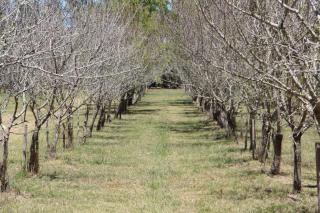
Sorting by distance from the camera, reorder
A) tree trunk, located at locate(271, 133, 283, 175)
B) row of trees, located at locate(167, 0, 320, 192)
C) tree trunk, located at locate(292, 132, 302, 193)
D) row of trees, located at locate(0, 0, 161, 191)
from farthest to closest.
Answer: tree trunk, located at locate(271, 133, 283, 175)
tree trunk, located at locate(292, 132, 302, 193)
row of trees, located at locate(0, 0, 161, 191)
row of trees, located at locate(167, 0, 320, 192)

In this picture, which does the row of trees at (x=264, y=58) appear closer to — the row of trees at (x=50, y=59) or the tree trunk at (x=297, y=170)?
the tree trunk at (x=297, y=170)

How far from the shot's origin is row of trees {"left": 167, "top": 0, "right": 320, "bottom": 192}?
8.09m

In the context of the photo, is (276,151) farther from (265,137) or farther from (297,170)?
(265,137)

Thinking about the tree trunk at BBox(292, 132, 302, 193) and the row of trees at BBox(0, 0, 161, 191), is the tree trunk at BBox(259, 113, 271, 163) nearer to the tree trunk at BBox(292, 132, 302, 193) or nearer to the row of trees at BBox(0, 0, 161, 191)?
the tree trunk at BBox(292, 132, 302, 193)

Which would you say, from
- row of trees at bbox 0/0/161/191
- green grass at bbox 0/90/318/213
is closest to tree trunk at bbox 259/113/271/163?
green grass at bbox 0/90/318/213

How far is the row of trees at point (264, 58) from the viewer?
8086mm

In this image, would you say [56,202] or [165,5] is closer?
[56,202]

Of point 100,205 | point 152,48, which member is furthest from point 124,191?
point 152,48

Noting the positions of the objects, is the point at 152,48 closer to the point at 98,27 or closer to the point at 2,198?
the point at 98,27

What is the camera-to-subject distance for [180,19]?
27.6 meters

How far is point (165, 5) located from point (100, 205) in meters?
31.4

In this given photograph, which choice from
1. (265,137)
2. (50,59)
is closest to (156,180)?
(265,137)

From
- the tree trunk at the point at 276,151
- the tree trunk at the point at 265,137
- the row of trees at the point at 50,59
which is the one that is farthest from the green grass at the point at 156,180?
the row of trees at the point at 50,59

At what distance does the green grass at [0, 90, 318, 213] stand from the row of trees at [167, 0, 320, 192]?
3.07ft
